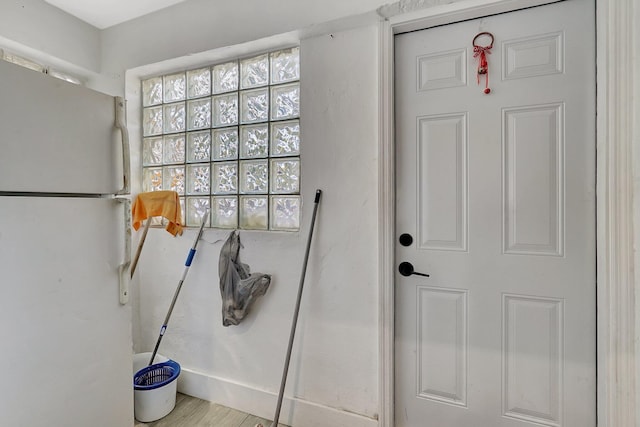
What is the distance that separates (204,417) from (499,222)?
1866 mm

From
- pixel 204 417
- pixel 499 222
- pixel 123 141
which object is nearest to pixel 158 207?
pixel 123 141

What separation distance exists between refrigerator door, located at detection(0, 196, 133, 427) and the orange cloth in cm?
64

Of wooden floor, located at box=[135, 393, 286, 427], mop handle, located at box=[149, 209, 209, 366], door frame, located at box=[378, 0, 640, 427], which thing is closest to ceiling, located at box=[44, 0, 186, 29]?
mop handle, located at box=[149, 209, 209, 366]

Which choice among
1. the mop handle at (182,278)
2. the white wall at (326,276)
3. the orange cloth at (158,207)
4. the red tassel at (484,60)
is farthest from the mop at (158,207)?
the red tassel at (484,60)

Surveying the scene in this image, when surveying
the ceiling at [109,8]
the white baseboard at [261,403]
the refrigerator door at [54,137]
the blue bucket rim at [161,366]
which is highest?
the ceiling at [109,8]

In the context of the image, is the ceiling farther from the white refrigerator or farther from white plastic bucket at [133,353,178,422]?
white plastic bucket at [133,353,178,422]

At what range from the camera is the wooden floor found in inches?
66.8

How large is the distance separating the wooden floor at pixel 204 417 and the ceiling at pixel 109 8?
96.5 inches

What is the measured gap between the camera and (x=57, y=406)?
1062mm

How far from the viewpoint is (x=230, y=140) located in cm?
194

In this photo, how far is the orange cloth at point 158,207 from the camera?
189 cm
